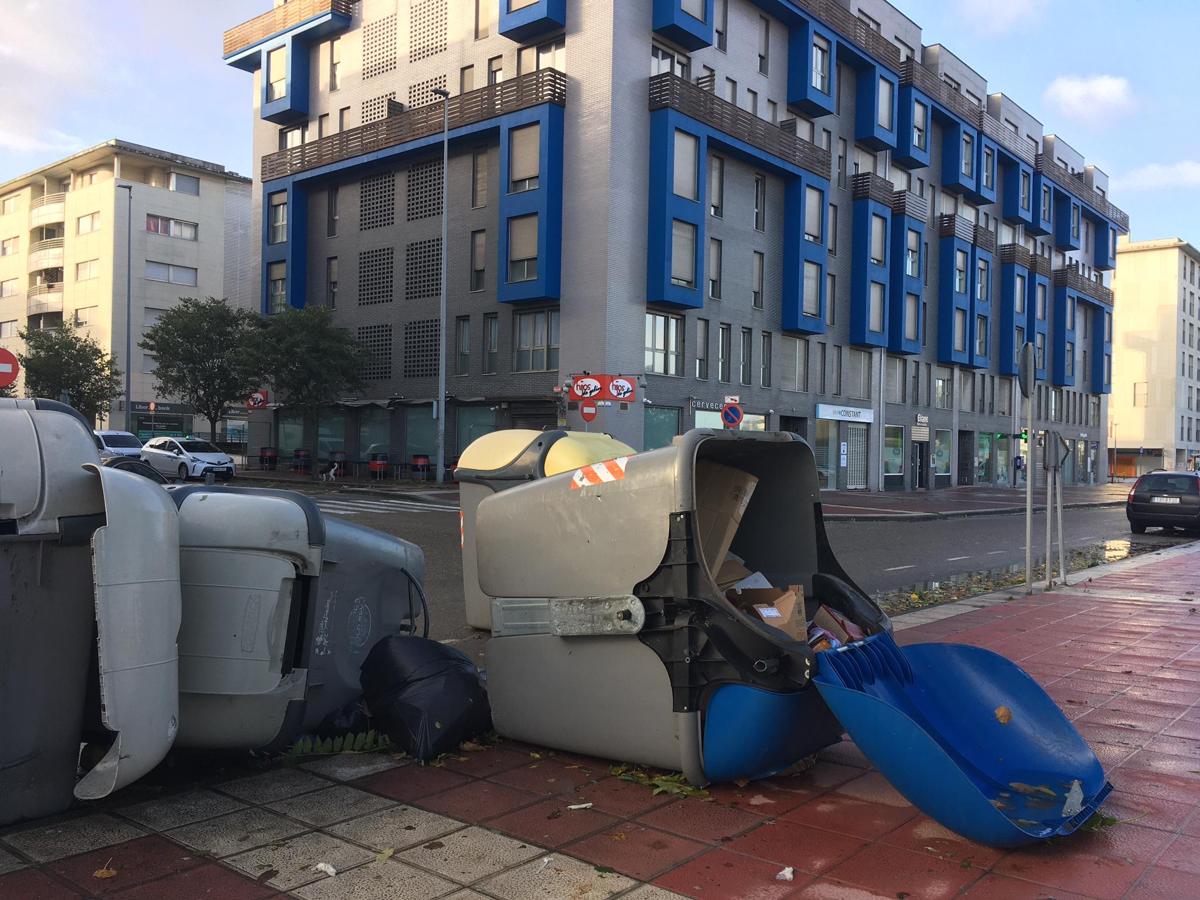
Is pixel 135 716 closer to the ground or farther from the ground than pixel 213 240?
closer to the ground

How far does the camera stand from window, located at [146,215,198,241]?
59562 millimetres

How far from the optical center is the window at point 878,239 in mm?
41969

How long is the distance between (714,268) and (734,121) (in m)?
5.11

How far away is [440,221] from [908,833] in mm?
34887

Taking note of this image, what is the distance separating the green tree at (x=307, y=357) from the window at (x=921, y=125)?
28.0 m

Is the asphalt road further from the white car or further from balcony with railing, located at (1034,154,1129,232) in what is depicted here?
balcony with railing, located at (1034,154,1129,232)

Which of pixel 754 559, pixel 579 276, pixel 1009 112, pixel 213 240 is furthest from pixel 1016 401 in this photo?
pixel 754 559

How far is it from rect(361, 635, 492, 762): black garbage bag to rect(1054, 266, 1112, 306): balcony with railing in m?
63.7

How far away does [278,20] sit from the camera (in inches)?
1663

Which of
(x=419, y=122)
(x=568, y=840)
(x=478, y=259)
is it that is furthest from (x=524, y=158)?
(x=568, y=840)

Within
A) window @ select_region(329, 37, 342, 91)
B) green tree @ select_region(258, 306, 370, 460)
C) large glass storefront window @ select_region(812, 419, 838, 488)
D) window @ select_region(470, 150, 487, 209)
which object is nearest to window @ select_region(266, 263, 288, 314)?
green tree @ select_region(258, 306, 370, 460)

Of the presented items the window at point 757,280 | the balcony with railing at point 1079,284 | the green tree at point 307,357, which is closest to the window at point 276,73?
the green tree at point 307,357

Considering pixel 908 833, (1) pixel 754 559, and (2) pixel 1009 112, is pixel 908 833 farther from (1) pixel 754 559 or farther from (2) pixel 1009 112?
(2) pixel 1009 112

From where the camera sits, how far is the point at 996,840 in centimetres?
338
